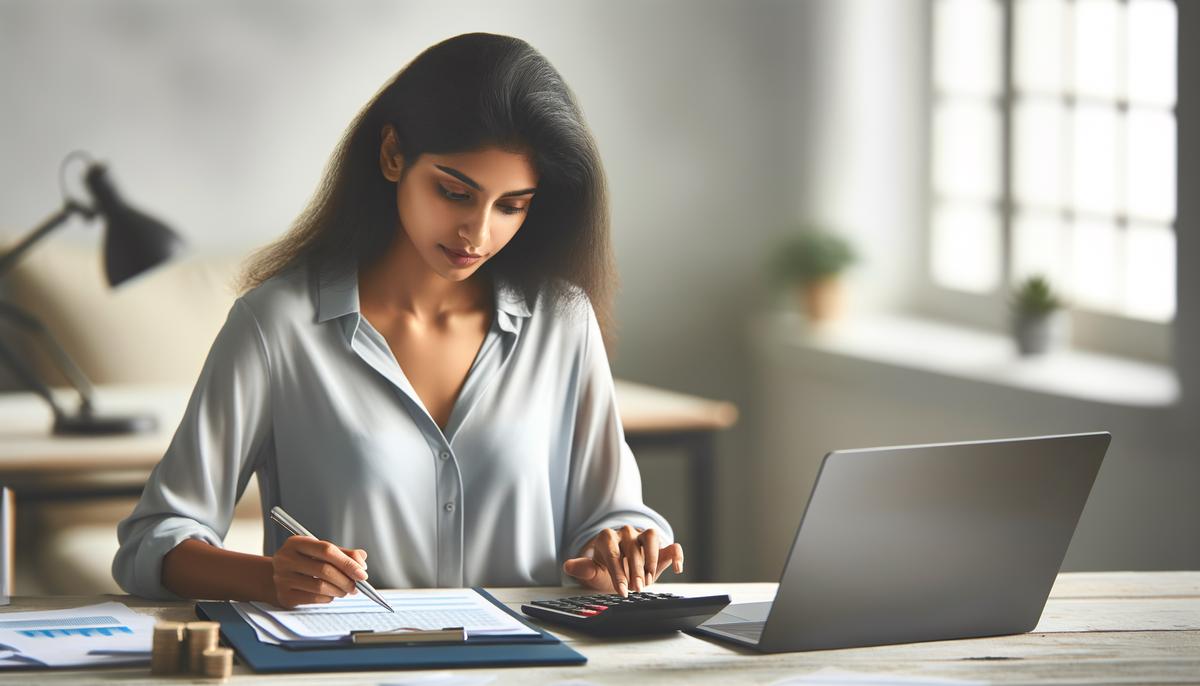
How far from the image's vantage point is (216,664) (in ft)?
3.90

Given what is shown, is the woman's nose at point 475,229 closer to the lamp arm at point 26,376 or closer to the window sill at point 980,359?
the lamp arm at point 26,376

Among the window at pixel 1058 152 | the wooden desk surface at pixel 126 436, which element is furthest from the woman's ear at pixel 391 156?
the window at pixel 1058 152

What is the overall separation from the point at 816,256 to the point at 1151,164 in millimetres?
1037

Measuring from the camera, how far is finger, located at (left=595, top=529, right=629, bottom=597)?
5.01ft

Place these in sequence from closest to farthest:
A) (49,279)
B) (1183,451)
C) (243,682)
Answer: (243,682) → (1183,451) → (49,279)

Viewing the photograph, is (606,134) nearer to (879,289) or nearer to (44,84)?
(879,289)

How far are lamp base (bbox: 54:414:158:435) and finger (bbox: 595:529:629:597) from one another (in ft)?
5.69

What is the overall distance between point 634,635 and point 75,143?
3.12 m

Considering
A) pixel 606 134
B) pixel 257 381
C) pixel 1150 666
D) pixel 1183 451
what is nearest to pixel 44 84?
pixel 606 134

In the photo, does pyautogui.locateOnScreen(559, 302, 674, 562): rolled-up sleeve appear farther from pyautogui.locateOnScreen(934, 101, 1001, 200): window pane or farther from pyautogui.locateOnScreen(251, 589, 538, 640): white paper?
pyautogui.locateOnScreen(934, 101, 1001, 200): window pane

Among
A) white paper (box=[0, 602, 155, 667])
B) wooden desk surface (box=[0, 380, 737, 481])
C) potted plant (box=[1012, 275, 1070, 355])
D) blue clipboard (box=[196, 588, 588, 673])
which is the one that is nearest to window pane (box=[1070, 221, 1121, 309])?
potted plant (box=[1012, 275, 1070, 355])

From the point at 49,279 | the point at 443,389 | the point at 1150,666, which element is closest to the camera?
the point at 1150,666

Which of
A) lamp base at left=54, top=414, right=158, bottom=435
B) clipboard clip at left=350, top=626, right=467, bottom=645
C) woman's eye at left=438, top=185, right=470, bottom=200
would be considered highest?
woman's eye at left=438, top=185, right=470, bottom=200

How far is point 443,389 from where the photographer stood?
1.70m
